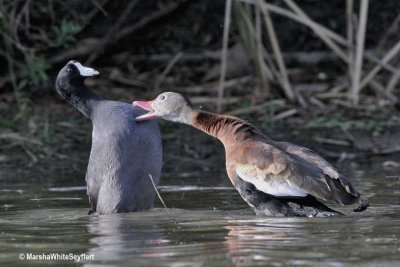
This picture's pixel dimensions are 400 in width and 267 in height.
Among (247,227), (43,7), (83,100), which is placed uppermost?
(43,7)

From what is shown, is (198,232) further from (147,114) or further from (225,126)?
(147,114)

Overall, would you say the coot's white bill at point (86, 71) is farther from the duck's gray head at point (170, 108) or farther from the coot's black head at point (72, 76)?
the duck's gray head at point (170, 108)

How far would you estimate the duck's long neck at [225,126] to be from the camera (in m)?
8.45

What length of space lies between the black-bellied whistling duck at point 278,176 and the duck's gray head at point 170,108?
0.46m

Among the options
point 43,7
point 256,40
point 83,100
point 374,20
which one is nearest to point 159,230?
point 83,100

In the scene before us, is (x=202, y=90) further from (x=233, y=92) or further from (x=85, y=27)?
(x=85, y=27)

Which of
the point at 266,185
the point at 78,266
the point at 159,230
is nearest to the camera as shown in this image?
the point at 78,266

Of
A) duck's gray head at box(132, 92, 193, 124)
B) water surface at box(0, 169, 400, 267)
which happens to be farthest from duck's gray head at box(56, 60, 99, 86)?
water surface at box(0, 169, 400, 267)

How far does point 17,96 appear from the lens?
12.5 m

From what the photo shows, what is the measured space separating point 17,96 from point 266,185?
521 cm

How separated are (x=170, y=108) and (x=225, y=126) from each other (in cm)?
70

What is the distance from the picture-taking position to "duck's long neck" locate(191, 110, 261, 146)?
8.45m

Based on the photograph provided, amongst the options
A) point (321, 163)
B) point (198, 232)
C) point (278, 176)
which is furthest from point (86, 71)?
point (198, 232)

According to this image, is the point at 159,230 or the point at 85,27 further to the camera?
the point at 85,27
